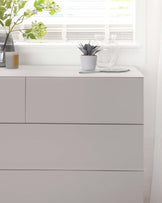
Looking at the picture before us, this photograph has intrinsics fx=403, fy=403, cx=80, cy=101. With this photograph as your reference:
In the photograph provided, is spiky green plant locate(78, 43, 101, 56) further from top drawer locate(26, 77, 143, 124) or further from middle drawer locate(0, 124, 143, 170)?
middle drawer locate(0, 124, 143, 170)

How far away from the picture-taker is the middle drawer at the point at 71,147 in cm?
214

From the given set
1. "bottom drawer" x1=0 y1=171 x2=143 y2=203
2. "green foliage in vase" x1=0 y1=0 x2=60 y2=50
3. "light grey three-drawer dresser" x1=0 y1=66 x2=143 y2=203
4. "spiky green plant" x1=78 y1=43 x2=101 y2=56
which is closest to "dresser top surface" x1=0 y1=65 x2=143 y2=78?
"light grey three-drawer dresser" x1=0 y1=66 x2=143 y2=203

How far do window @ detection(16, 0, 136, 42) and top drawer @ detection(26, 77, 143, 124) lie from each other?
26.1 inches

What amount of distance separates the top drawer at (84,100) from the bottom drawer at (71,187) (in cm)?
30

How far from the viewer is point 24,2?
2.48m

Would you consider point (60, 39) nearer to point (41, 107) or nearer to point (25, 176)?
point (41, 107)

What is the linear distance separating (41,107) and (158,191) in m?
0.94

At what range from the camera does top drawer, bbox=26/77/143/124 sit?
83.0 inches

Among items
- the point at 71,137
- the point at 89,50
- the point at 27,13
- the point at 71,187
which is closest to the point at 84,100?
the point at 71,137

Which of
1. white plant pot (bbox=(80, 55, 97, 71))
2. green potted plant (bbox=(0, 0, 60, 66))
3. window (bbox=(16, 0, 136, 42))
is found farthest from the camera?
window (bbox=(16, 0, 136, 42))

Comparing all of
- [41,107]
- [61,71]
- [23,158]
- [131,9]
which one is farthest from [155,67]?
[23,158]

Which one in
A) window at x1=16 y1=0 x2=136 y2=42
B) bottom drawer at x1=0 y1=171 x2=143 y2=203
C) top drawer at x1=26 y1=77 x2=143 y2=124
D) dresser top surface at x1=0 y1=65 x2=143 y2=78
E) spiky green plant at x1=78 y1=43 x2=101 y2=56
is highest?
window at x1=16 y1=0 x2=136 y2=42

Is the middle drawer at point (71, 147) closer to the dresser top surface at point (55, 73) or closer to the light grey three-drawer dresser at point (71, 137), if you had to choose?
the light grey three-drawer dresser at point (71, 137)

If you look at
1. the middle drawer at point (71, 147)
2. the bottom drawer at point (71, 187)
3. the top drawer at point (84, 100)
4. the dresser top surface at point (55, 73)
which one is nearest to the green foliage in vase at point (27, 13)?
the dresser top surface at point (55, 73)
